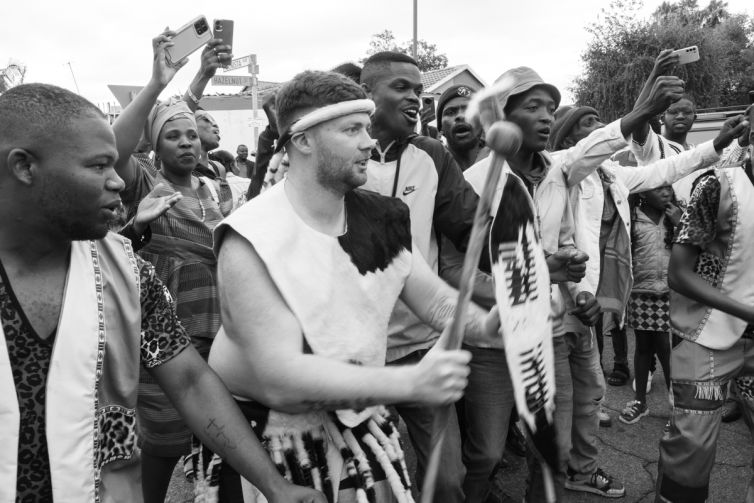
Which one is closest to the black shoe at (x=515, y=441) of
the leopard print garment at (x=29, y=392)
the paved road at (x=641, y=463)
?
the paved road at (x=641, y=463)

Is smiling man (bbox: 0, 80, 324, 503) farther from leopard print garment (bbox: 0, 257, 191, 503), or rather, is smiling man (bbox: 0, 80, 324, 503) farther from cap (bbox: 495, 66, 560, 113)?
cap (bbox: 495, 66, 560, 113)

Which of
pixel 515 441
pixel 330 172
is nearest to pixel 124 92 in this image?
pixel 330 172

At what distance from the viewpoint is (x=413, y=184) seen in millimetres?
2732

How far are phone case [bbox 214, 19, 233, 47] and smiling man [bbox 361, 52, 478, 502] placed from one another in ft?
3.00

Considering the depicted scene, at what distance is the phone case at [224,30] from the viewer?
3357 millimetres

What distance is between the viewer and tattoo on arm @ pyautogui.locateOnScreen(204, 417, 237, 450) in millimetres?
1688

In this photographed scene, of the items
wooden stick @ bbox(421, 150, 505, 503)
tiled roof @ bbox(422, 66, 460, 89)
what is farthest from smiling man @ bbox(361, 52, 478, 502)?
tiled roof @ bbox(422, 66, 460, 89)

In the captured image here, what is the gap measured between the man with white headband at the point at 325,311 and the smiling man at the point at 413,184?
24.2 inches

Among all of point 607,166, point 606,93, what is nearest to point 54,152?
point 607,166

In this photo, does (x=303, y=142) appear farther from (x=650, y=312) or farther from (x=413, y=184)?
(x=650, y=312)

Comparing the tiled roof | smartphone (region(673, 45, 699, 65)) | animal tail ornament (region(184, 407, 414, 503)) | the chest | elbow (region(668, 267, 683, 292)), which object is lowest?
animal tail ornament (region(184, 407, 414, 503))

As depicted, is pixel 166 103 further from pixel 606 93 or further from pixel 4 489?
pixel 606 93

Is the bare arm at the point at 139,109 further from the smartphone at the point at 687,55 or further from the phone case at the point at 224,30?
the smartphone at the point at 687,55

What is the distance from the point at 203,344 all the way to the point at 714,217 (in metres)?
2.39
